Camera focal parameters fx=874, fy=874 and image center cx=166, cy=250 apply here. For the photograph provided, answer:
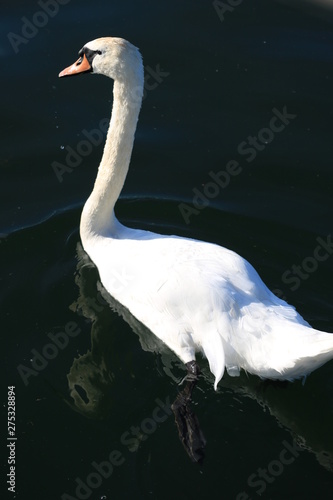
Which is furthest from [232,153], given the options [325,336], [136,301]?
[325,336]

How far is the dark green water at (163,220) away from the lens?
629 centimetres

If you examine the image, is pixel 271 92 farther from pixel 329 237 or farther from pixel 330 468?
pixel 330 468

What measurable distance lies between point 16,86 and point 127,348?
414 cm

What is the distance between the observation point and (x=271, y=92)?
10.1 metres
